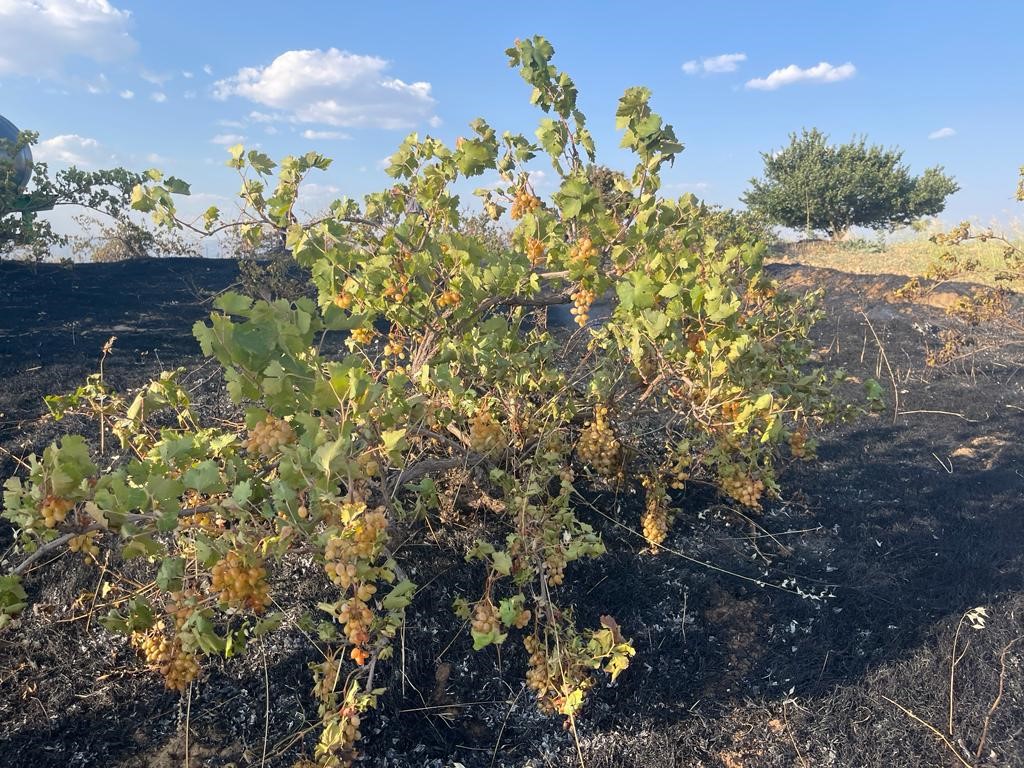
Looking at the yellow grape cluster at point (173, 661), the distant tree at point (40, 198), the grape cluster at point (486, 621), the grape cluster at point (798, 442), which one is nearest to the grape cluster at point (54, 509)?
the yellow grape cluster at point (173, 661)

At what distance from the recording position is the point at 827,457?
4004 mm

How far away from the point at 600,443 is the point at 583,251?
0.91 metres

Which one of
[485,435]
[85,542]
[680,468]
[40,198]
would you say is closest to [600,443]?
[680,468]

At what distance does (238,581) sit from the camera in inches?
53.9

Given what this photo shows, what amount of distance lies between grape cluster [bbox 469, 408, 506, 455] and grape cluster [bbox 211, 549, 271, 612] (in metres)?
0.98

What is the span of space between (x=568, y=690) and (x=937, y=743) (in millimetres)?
1288

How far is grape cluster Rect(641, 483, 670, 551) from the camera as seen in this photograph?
9.07ft

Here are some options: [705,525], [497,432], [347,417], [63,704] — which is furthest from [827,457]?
[63,704]

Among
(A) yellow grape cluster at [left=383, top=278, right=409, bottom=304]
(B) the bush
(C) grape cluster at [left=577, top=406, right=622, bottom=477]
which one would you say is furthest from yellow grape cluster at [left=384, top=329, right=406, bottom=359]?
(C) grape cluster at [left=577, top=406, right=622, bottom=477]

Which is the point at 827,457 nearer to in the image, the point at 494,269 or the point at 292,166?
the point at 494,269

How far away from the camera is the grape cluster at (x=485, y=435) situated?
2.28m

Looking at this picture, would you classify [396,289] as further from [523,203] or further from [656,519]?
[656,519]

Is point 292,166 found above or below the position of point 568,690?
above

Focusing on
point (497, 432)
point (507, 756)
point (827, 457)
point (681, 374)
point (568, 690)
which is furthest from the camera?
point (827, 457)
